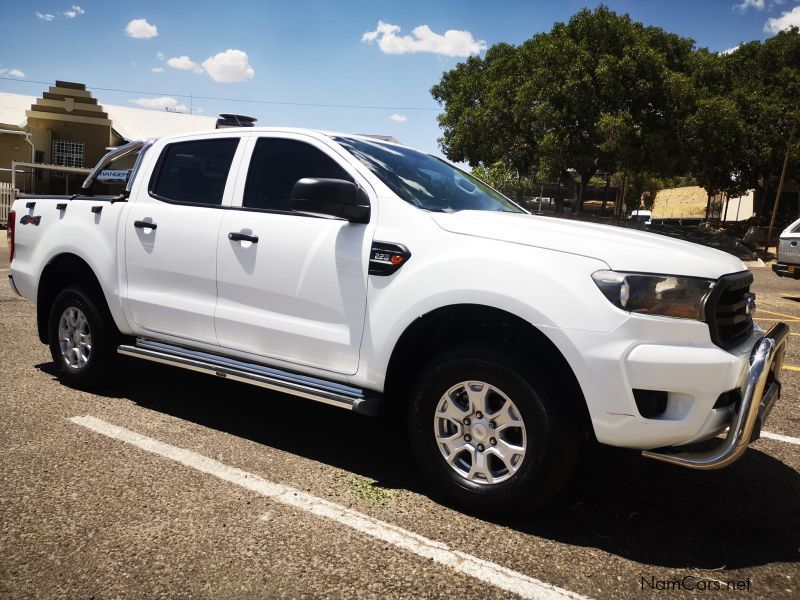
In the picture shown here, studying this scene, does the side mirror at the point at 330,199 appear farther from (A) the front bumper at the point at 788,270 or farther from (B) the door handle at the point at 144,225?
(A) the front bumper at the point at 788,270

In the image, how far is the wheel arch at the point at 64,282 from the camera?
477cm

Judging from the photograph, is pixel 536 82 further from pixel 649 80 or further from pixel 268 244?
pixel 268 244

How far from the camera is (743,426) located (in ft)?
9.13

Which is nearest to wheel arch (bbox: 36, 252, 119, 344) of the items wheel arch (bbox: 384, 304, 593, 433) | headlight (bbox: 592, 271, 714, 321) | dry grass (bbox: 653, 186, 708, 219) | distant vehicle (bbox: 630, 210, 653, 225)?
wheel arch (bbox: 384, 304, 593, 433)

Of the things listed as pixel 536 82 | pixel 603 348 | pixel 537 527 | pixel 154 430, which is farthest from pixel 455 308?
pixel 536 82

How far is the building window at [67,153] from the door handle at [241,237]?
29.7 meters

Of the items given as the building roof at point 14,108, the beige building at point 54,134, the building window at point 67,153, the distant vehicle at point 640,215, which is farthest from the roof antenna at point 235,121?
the building window at point 67,153

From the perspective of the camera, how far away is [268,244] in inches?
149

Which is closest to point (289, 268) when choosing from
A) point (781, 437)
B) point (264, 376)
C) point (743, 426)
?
point (264, 376)

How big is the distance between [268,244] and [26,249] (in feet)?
8.59

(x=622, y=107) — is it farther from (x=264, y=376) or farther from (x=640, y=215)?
(x=264, y=376)

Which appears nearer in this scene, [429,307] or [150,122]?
[429,307]

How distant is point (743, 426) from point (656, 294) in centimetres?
67

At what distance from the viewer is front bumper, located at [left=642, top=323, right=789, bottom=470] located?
273 cm
